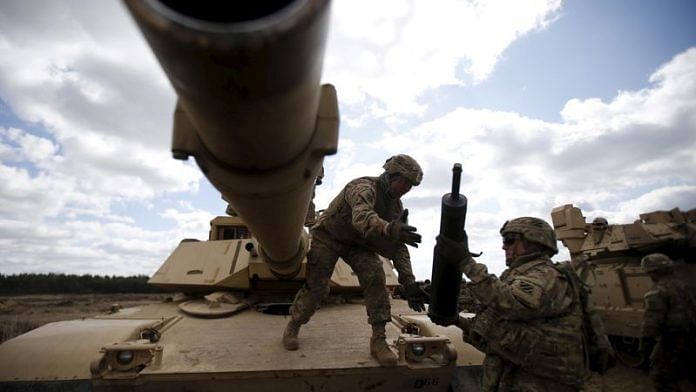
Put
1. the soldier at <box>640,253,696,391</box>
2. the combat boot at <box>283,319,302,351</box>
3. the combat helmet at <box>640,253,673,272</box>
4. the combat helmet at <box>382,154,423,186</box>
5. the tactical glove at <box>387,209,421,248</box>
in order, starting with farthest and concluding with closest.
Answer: the combat helmet at <box>640,253,673,272</box> → the soldier at <box>640,253,696,391</box> → the combat boot at <box>283,319,302,351</box> → the combat helmet at <box>382,154,423,186</box> → the tactical glove at <box>387,209,421,248</box>

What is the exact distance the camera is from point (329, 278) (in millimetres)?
4090

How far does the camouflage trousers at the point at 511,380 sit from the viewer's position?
305 cm

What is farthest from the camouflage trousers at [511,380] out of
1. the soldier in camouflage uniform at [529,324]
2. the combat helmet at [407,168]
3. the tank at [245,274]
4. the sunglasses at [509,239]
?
the combat helmet at [407,168]

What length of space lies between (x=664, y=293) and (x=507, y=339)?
533 cm

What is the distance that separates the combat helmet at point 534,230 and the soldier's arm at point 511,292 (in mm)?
393

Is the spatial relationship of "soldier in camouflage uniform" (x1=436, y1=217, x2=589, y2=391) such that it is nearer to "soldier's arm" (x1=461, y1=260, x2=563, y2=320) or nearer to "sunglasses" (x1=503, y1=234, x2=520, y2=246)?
"soldier's arm" (x1=461, y1=260, x2=563, y2=320)

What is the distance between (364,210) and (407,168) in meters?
0.63

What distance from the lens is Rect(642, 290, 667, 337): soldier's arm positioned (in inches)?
271

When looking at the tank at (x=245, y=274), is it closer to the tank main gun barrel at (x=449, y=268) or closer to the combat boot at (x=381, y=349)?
the combat boot at (x=381, y=349)

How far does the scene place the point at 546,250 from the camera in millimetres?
3453

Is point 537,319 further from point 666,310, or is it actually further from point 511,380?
point 666,310

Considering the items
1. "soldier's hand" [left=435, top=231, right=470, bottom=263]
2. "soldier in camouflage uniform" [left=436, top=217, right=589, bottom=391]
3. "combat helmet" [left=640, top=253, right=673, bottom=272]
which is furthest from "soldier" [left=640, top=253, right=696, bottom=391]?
"soldier's hand" [left=435, top=231, right=470, bottom=263]

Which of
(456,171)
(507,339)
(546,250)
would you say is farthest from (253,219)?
(546,250)

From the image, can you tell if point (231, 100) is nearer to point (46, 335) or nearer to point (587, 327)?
point (587, 327)
